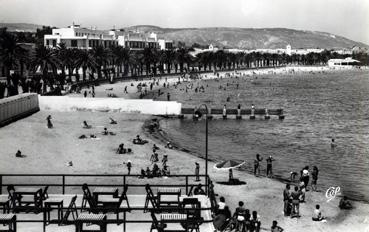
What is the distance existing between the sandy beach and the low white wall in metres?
1.44

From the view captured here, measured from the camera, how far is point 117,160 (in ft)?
106

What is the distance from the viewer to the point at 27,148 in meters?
34.9

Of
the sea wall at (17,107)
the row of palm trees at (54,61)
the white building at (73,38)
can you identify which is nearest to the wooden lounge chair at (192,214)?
the sea wall at (17,107)

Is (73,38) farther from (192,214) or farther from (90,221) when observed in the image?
(90,221)

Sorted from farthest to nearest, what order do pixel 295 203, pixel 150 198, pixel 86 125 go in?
1. pixel 86 125
2. pixel 295 203
3. pixel 150 198

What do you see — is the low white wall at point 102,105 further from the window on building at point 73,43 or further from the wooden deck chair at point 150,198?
the window on building at point 73,43

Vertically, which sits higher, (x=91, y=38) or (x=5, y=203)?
(x=91, y=38)

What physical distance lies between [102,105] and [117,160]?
24505 millimetres

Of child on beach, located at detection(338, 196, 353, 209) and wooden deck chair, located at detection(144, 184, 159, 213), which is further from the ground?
wooden deck chair, located at detection(144, 184, 159, 213)

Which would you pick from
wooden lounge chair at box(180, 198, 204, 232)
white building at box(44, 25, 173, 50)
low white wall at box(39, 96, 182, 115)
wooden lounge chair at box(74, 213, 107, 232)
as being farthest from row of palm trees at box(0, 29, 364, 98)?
wooden lounge chair at box(74, 213, 107, 232)

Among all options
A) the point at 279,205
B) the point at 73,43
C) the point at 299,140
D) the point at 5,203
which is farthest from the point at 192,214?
the point at 73,43

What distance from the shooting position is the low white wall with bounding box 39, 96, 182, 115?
55.1 m

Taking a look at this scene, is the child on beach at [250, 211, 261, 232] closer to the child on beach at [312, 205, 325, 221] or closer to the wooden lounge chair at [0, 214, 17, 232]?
the child on beach at [312, 205, 325, 221]

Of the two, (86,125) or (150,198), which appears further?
(86,125)
